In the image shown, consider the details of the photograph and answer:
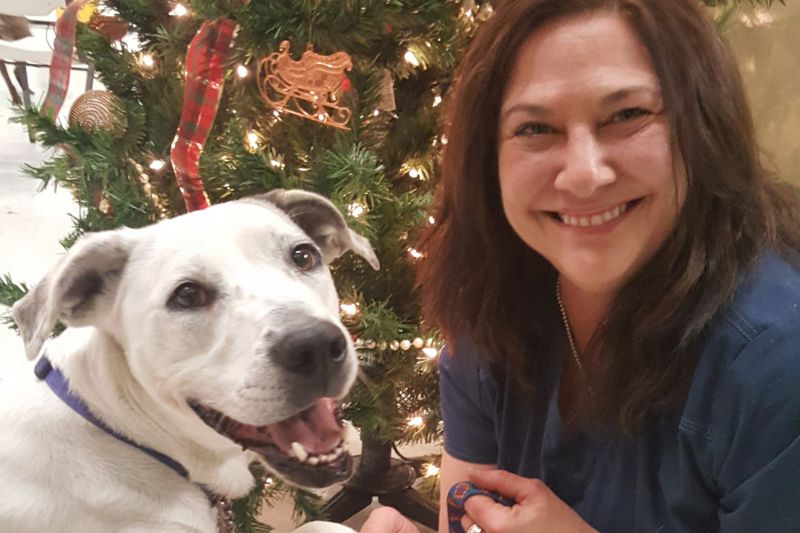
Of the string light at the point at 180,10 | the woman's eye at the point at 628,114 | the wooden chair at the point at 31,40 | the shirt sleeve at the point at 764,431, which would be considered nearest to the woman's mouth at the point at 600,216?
the woman's eye at the point at 628,114

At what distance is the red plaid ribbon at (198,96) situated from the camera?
4.74ft

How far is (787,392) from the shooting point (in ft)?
3.12

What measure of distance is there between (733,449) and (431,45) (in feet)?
3.54

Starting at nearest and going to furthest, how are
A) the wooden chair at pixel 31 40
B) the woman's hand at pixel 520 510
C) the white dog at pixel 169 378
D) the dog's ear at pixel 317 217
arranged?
the white dog at pixel 169 378 → the woman's hand at pixel 520 510 → the dog's ear at pixel 317 217 → the wooden chair at pixel 31 40

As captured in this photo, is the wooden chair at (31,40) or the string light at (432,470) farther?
the wooden chair at (31,40)

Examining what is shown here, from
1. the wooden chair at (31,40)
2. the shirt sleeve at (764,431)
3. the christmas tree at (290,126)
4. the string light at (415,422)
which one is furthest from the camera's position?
the wooden chair at (31,40)

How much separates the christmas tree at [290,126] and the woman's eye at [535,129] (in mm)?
423

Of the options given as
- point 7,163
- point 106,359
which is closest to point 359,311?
point 106,359

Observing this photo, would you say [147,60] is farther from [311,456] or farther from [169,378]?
[311,456]

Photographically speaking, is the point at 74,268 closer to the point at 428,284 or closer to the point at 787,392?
the point at 428,284

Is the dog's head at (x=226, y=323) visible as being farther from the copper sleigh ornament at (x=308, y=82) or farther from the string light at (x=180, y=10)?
the string light at (x=180, y=10)

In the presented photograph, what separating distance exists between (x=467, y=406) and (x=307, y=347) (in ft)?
1.89

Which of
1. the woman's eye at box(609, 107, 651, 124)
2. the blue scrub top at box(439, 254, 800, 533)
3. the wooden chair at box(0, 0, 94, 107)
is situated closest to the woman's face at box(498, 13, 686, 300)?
the woman's eye at box(609, 107, 651, 124)

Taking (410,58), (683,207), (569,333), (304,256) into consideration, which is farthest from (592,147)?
(410,58)
